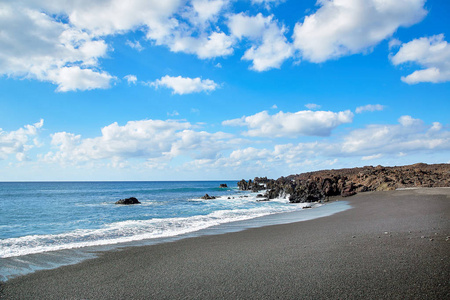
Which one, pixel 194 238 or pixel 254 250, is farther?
pixel 194 238

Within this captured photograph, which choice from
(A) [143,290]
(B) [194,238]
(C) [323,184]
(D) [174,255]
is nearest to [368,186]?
(C) [323,184]

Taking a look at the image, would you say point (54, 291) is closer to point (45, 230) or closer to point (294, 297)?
point (294, 297)

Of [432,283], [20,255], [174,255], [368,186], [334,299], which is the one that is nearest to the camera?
[334,299]

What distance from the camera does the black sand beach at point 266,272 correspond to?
507 centimetres

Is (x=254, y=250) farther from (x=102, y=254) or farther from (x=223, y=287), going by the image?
(x=102, y=254)

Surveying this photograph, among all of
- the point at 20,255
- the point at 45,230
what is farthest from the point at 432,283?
the point at 45,230

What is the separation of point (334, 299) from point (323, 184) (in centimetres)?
3675

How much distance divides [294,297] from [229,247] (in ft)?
15.0

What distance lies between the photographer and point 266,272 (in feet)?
20.3

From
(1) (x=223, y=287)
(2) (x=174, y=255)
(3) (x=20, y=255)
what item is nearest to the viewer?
(1) (x=223, y=287)

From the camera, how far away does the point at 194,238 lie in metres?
11.4

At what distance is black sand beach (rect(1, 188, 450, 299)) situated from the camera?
Answer: 507cm

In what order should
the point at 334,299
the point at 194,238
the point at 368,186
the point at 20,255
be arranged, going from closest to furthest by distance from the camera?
the point at 334,299, the point at 20,255, the point at 194,238, the point at 368,186

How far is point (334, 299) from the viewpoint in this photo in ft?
15.2
